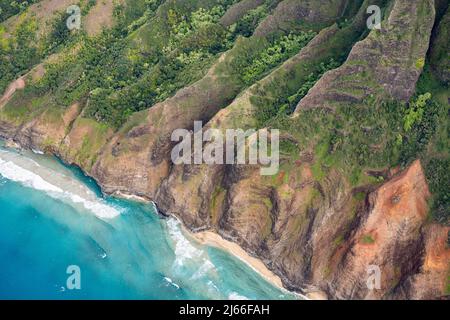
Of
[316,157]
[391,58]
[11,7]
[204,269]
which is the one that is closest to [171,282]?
[204,269]

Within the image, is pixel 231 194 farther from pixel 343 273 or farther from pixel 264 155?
pixel 343 273

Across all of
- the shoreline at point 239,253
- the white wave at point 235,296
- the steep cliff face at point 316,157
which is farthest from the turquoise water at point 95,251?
the steep cliff face at point 316,157

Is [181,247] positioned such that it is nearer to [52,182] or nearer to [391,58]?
[52,182]

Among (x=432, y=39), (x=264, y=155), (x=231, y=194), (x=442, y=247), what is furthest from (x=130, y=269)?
(x=432, y=39)

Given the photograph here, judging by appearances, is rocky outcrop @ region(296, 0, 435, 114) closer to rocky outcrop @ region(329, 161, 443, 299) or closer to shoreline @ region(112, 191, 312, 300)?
rocky outcrop @ region(329, 161, 443, 299)

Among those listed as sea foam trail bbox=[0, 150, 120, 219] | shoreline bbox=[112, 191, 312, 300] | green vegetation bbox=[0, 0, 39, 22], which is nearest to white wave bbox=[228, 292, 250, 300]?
shoreline bbox=[112, 191, 312, 300]

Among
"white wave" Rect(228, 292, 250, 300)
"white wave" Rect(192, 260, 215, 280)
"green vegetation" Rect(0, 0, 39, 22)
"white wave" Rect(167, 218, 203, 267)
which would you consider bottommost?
"white wave" Rect(228, 292, 250, 300)

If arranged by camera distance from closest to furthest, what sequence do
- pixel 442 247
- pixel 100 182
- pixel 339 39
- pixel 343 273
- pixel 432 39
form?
pixel 442 247
pixel 343 273
pixel 432 39
pixel 339 39
pixel 100 182
